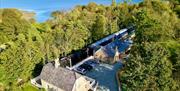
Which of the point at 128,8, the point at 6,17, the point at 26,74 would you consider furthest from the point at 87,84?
the point at 128,8

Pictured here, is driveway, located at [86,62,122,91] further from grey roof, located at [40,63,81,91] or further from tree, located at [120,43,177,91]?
tree, located at [120,43,177,91]

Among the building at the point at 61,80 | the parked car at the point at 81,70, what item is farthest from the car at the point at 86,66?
the building at the point at 61,80

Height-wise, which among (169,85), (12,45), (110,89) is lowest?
(110,89)

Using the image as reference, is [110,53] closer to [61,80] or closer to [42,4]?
[61,80]

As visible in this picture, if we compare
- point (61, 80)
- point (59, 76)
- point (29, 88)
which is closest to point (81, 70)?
point (59, 76)

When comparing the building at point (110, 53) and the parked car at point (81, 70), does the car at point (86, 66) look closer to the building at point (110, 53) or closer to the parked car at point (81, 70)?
the parked car at point (81, 70)

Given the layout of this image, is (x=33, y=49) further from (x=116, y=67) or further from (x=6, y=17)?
(x=6, y=17)

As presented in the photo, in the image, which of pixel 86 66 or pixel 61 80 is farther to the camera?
pixel 86 66
